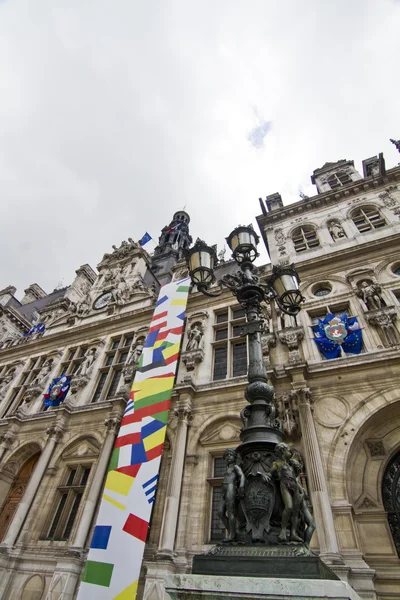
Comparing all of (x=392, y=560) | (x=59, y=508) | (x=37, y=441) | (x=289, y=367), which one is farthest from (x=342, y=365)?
(x=37, y=441)

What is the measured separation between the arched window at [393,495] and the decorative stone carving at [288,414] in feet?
8.18

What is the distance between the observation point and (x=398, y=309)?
11555 millimetres

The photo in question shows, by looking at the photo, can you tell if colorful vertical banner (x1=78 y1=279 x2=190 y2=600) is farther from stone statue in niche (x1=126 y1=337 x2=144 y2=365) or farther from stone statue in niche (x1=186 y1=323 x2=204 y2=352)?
stone statue in niche (x1=126 y1=337 x2=144 y2=365)

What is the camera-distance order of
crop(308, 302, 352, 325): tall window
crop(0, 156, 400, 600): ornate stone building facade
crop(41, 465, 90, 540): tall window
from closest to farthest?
crop(0, 156, 400, 600): ornate stone building facade < crop(41, 465, 90, 540): tall window < crop(308, 302, 352, 325): tall window

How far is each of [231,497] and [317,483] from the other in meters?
5.31

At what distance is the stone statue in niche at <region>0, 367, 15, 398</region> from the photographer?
61.7 feet

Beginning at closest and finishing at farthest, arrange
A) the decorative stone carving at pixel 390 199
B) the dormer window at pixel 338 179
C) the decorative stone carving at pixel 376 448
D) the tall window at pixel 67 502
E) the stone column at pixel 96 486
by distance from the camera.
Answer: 1. the decorative stone carving at pixel 376 448
2. the stone column at pixel 96 486
3. the tall window at pixel 67 502
4. the decorative stone carving at pixel 390 199
5. the dormer window at pixel 338 179

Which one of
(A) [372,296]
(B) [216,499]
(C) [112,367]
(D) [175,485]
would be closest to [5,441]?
(C) [112,367]

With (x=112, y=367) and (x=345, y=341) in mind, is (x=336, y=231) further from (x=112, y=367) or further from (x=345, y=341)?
(x=112, y=367)

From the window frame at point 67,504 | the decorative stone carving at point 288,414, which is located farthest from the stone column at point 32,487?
the decorative stone carving at point 288,414

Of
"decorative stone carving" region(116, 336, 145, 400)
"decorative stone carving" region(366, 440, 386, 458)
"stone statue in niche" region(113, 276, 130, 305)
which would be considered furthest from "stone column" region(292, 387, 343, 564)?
"stone statue in niche" region(113, 276, 130, 305)

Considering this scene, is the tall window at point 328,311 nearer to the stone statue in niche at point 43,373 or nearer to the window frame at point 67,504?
the window frame at point 67,504

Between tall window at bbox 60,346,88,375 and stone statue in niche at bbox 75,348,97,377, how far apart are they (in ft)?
1.88

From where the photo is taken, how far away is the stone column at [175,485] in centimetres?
875
